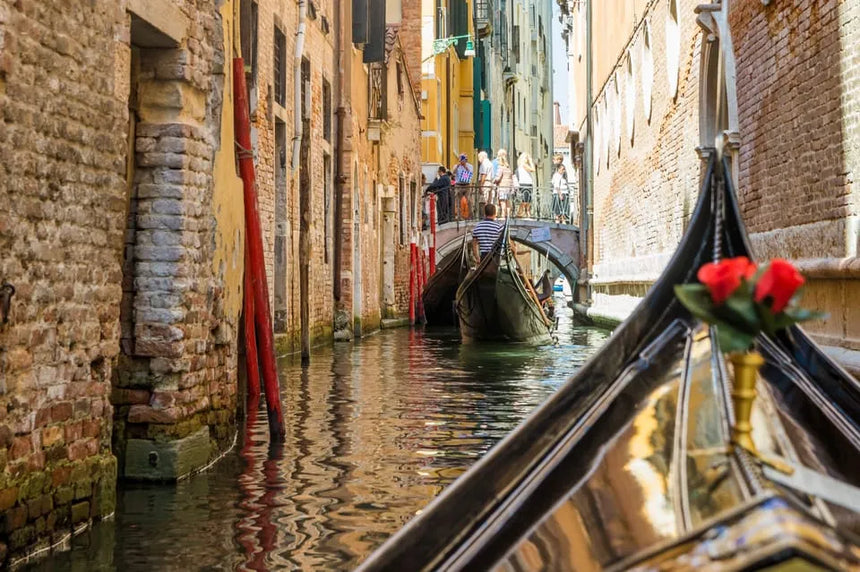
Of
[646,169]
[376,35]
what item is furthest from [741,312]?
[646,169]

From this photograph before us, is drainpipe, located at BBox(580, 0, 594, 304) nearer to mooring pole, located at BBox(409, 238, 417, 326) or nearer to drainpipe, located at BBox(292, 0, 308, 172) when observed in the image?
mooring pole, located at BBox(409, 238, 417, 326)

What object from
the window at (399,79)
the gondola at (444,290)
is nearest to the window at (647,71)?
the gondola at (444,290)

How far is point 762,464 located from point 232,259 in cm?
468

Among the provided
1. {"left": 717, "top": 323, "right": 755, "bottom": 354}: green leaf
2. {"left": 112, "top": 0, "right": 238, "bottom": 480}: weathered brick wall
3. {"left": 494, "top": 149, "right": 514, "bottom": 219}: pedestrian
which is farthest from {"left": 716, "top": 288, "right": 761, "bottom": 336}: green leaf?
{"left": 494, "top": 149, "right": 514, "bottom": 219}: pedestrian

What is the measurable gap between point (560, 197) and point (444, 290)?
21.0 feet

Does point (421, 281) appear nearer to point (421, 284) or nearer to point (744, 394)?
point (421, 284)

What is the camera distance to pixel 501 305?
16.3m

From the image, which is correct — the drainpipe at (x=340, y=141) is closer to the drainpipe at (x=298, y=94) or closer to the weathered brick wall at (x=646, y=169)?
the drainpipe at (x=298, y=94)

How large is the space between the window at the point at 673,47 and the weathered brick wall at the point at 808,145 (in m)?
3.26

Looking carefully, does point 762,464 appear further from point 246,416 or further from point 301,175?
point 301,175

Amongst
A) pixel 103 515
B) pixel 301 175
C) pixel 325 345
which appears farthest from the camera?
pixel 325 345

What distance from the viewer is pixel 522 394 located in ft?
32.6

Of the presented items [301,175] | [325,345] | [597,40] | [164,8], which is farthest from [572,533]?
[597,40]

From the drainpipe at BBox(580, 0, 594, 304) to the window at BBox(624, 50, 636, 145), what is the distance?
16.7ft
